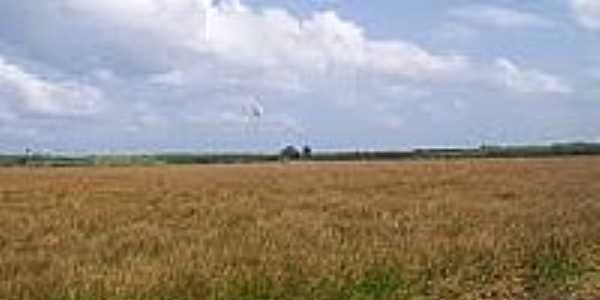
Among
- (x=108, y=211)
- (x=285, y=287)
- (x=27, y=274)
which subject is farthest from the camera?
(x=108, y=211)

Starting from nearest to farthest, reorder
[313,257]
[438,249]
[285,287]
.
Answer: [285,287] → [313,257] → [438,249]

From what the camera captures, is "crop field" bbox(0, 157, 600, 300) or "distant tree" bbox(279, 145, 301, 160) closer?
"crop field" bbox(0, 157, 600, 300)

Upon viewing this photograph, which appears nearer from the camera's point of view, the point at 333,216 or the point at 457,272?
the point at 457,272

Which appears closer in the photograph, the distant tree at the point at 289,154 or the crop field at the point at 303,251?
the crop field at the point at 303,251

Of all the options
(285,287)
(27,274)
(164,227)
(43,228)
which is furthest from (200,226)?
(285,287)

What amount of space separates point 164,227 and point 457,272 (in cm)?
1082

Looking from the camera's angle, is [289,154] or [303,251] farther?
[289,154]

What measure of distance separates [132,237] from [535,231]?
321 inches

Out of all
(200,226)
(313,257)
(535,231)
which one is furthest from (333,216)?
(313,257)

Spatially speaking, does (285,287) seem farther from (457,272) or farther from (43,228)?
(43,228)

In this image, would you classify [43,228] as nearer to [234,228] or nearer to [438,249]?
[234,228]

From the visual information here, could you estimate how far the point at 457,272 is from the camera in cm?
1834

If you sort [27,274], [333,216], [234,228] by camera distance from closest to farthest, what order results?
[27,274], [234,228], [333,216]

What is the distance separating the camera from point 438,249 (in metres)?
21.4
